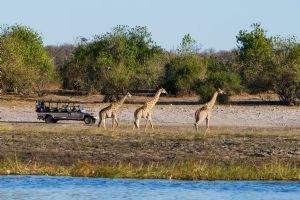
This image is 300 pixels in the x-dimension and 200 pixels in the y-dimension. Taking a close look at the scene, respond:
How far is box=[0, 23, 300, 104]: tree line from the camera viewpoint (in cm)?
5766

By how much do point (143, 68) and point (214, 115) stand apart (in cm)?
2069

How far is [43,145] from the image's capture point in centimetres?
3078

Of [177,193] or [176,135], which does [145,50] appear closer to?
[176,135]

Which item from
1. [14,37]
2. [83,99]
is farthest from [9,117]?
[14,37]

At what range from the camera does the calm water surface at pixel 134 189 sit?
22.7m

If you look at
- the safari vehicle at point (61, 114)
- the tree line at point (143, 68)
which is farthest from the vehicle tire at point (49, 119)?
the tree line at point (143, 68)

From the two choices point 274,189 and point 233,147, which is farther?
point 233,147

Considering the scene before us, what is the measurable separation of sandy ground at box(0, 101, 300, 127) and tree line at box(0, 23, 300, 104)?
413 cm

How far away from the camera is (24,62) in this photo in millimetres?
66812

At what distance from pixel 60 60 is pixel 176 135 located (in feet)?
296

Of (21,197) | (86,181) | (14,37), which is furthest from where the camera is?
(14,37)

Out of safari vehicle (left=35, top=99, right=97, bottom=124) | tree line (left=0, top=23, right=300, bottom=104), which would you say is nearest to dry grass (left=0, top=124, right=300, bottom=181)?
safari vehicle (left=35, top=99, right=97, bottom=124)

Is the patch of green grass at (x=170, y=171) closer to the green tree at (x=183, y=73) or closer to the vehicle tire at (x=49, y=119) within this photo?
the vehicle tire at (x=49, y=119)

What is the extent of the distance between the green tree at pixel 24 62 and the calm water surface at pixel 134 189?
35.0m
